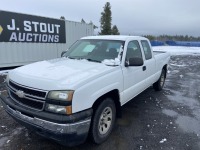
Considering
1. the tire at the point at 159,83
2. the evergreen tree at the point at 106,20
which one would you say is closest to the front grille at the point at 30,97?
the tire at the point at 159,83

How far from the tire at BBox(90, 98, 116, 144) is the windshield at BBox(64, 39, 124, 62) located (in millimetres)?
1041

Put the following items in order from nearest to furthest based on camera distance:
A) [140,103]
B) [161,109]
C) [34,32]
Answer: [161,109], [140,103], [34,32]

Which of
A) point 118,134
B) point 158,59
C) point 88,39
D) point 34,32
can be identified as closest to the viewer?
point 118,134

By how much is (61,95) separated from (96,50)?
6.46 feet

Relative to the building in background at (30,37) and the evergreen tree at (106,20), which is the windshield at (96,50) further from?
the evergreen tree at (106,20)

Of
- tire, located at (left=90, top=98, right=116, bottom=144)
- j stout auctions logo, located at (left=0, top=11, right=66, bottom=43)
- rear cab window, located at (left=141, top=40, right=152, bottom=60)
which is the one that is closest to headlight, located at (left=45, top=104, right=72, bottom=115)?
tire, located at (left=90, top=98, right=116, bottom=144)

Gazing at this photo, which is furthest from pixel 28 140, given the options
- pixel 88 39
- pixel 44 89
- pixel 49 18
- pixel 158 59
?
pixel 49 18

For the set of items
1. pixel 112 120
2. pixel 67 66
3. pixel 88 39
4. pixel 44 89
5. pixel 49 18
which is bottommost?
pixel 112 120

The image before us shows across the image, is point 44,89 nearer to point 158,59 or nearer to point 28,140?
point 28,140

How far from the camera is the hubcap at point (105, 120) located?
3621mm

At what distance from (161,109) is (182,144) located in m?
1.84

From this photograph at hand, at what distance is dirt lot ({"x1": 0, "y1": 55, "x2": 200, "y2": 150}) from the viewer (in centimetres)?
365

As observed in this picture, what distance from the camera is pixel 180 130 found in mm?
4336

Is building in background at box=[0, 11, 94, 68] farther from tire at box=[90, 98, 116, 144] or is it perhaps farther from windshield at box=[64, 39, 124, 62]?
tire at box=[90, 98, 116, 144]
